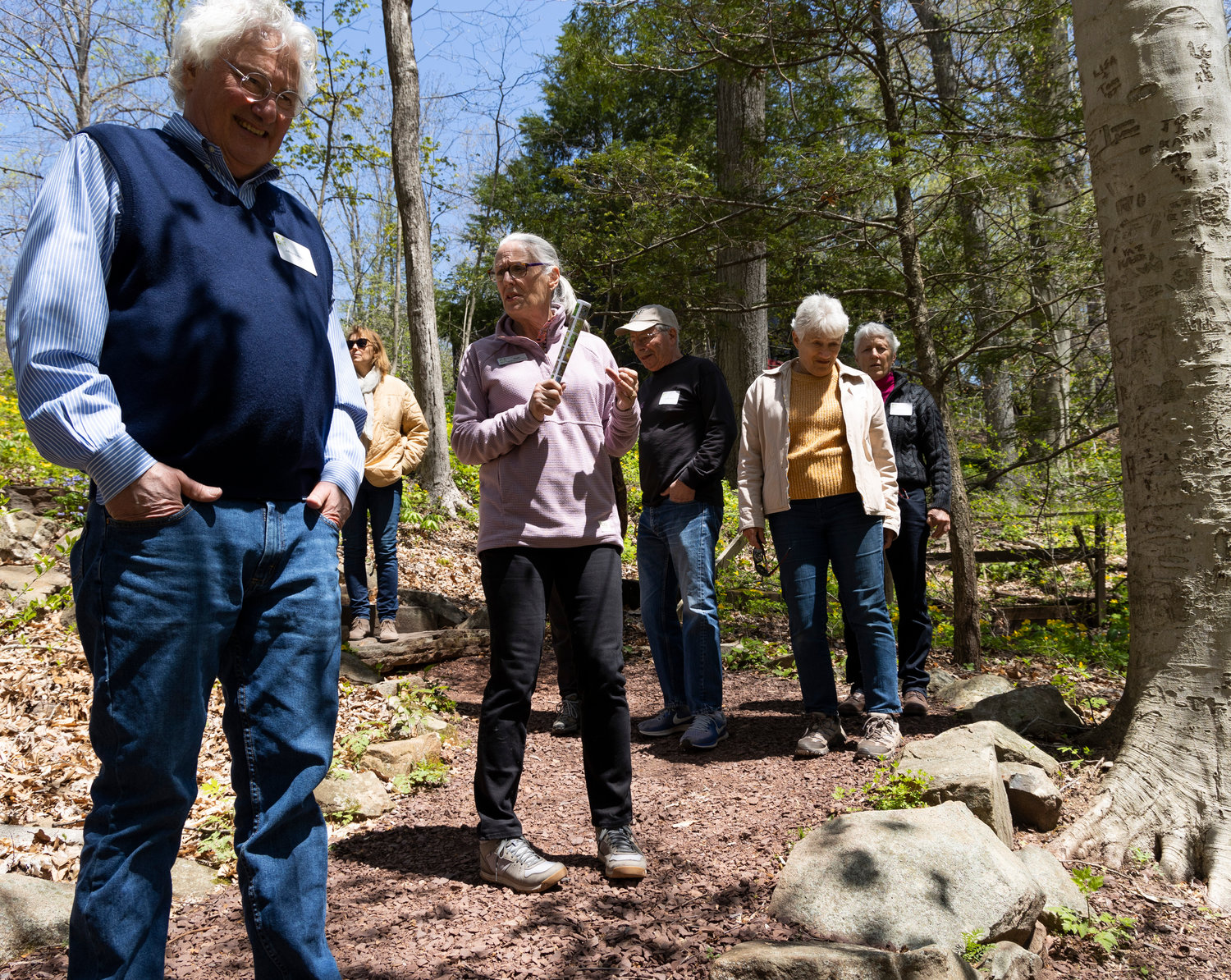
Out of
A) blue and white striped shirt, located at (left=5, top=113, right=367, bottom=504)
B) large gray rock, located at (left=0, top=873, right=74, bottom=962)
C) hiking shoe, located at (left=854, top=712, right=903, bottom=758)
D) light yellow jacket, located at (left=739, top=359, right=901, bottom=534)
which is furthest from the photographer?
light yellow jacket, located at (left=739, top=359, right=901, bottom=534)

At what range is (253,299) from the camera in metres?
1.97

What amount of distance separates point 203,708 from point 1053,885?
8.89 ft

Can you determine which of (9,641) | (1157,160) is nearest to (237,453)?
(1157,160)

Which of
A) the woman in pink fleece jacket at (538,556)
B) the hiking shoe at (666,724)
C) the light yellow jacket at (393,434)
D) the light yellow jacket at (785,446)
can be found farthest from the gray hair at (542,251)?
the light yellow jacket at (393,434)

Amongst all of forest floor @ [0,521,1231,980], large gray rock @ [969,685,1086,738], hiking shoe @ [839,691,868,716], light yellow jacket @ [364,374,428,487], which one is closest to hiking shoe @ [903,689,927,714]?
forest floor @ [0,521,1231,980]

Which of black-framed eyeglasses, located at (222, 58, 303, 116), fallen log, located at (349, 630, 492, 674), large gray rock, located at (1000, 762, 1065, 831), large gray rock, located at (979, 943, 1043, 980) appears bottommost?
large gray rock, located at (979, 943, 1043, 980)

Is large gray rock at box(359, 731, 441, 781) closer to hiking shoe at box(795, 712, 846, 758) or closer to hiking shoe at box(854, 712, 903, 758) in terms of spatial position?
hiking shoe at box(795, 712, 846, 758)

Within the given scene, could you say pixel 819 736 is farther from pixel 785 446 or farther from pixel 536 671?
pixel 536 671

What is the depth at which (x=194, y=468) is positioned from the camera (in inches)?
73.5

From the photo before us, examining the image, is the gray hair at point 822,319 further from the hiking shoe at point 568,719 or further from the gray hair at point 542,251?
the hiking shoe at point 568,719

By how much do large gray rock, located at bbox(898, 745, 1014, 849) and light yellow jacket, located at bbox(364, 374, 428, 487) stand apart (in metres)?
4.27

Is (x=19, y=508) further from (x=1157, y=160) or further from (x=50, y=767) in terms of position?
(x=1157, y=160)

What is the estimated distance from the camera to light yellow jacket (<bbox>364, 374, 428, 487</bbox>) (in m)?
6.43

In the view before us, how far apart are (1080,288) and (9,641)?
7351 mm
